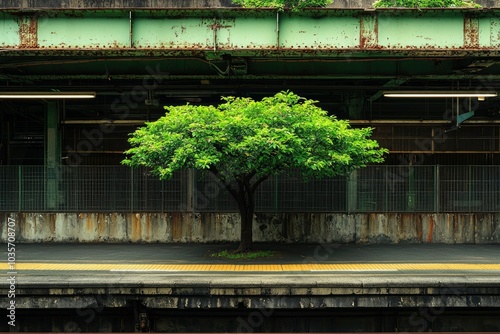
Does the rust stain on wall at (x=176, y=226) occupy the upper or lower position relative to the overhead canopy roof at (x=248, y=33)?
lower

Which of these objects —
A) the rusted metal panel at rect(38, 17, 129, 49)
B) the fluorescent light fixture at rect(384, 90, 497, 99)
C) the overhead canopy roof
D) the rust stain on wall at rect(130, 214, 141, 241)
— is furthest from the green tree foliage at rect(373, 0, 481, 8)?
the rust stain on wall at rect(130, 214, 141, 241)

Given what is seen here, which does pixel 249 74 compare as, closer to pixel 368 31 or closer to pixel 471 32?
pixel 368 31

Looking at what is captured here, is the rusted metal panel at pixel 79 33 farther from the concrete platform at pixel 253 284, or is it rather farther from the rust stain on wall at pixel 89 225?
the concrete platform at pixel 253 284

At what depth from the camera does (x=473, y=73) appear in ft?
53.9

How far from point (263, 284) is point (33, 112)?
59.5 feet

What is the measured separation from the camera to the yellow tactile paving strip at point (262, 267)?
11805 mm

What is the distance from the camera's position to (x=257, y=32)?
Result: 14.3 metres

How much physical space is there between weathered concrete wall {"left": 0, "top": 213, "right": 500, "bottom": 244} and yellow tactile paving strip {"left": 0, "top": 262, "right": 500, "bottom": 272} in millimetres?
4047

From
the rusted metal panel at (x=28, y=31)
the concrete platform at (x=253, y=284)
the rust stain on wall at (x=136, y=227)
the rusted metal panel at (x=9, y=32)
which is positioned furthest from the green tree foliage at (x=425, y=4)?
the rusted metal panel at (x=9, y=32)

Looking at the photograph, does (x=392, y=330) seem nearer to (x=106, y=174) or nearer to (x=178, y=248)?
(x=178, y=248)

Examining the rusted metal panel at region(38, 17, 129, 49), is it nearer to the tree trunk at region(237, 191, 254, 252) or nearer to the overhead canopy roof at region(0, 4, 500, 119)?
the overhead canopy roof at region(0, 4, 500, 119)

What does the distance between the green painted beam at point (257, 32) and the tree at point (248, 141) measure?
243 cm

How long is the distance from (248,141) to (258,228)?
5.93 meters

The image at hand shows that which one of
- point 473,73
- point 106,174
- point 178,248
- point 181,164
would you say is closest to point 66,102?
point 106,174
